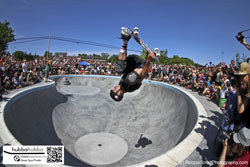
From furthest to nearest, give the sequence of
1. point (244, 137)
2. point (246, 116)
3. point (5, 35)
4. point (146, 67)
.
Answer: point (5, 35) < point (146, 67) < point (246, 116) < point (244, 137)

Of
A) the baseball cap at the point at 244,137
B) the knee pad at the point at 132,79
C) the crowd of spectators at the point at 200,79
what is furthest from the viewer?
the knee pad at the point at 132,79

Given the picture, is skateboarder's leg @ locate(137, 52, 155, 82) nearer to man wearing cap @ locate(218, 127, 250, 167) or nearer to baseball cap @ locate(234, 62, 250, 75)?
baseball cap @ locate(234, 62, 250, 75)

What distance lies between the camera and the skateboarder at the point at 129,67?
332 cm

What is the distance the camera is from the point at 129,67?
380cm

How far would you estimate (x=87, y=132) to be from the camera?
8.70 m

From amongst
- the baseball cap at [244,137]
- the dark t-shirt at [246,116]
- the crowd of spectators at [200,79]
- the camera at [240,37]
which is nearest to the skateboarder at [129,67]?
the crowd of spectators at [200,79]

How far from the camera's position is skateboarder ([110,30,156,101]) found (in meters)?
3.32

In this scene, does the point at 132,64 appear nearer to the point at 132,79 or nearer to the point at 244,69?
the point at 132,79

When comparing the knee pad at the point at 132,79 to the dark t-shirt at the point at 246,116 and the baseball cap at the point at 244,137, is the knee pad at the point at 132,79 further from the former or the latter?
the dark t-shirt at the point at 246,116

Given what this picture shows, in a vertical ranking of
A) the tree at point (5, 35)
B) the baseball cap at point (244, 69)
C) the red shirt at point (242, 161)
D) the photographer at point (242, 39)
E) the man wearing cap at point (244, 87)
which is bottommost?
the red shirt at point (242, 161)

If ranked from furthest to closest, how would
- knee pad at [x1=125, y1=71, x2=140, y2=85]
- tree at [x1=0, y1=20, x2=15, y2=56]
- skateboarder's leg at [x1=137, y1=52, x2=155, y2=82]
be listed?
tree at [x1=0, y1=20, x2=15, y2=56]
knee pad at [x1=125, y1=71, x2=140, y2=85]
skateboarder's leg at [x1=137, y1=52, x2=155, y2=82]

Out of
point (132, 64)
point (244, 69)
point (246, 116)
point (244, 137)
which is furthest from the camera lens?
point (132, 64)

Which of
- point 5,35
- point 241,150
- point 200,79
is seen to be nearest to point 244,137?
point 241,150

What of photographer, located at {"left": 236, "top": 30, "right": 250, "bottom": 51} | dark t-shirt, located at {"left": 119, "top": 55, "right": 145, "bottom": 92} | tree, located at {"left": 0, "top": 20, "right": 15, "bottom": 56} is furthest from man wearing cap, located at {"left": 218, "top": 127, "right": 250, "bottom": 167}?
tree, located at {"left": 0, "top": 20, "right": 15, "bottom": 56}
